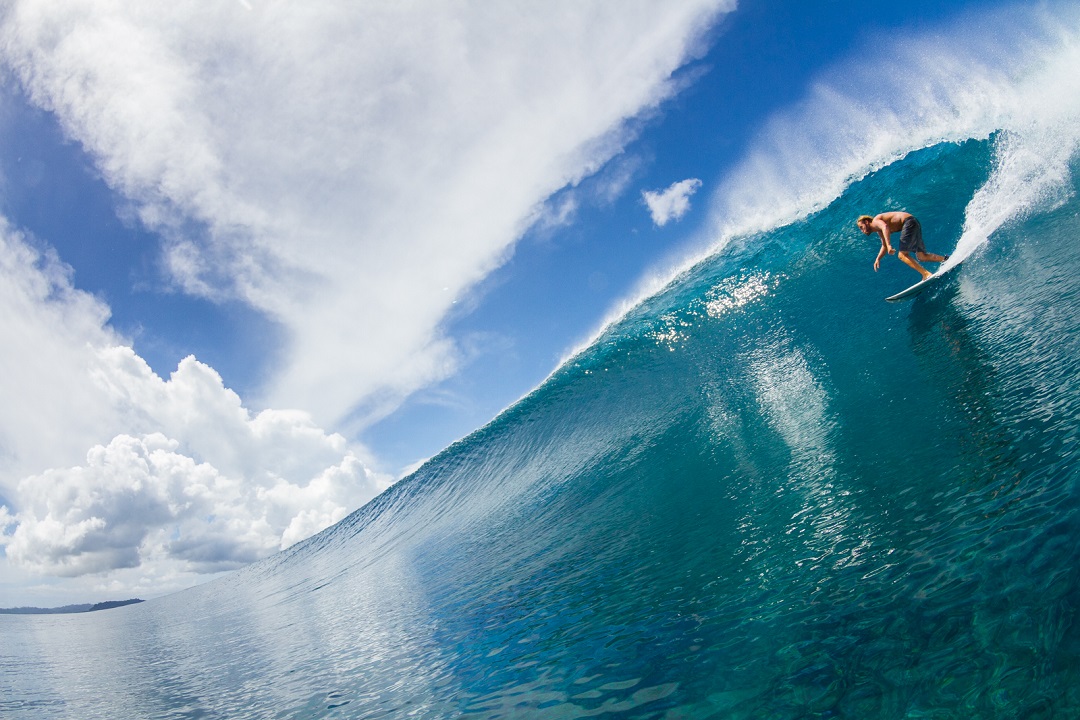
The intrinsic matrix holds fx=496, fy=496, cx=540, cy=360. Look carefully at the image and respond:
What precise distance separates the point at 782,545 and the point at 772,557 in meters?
0.16

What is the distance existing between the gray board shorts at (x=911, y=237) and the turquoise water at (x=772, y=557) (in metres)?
0.84

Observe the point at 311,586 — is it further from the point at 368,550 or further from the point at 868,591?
the point at 868,591

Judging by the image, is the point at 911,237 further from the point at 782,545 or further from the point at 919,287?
the point at 782,545

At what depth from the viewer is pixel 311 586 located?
42.4 feet

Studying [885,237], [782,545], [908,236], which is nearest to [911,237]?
[908,236]

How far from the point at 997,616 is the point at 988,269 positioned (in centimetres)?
858

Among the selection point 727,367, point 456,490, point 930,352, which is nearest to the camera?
point 930,352

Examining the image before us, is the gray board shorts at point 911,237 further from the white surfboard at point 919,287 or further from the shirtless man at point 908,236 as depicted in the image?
the white surfboard at point 919,287

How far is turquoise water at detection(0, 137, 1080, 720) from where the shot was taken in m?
2.27

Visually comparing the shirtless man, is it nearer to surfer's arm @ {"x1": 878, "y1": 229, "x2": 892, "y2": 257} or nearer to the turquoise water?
surfer's arm @ {"x1": 878, "y1": 229, "x2": 892, "y2": 257}

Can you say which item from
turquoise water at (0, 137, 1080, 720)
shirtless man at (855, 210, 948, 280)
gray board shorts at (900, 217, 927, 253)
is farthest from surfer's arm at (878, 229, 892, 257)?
turquoise water at (0, 137, 1080, 720)

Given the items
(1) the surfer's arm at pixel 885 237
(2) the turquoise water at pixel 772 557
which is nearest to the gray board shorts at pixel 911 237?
(1) the surfer's arm at pixel 885 237

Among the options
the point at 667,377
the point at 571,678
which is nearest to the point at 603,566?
the point at 571,678

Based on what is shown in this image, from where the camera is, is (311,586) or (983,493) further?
(311,586)
